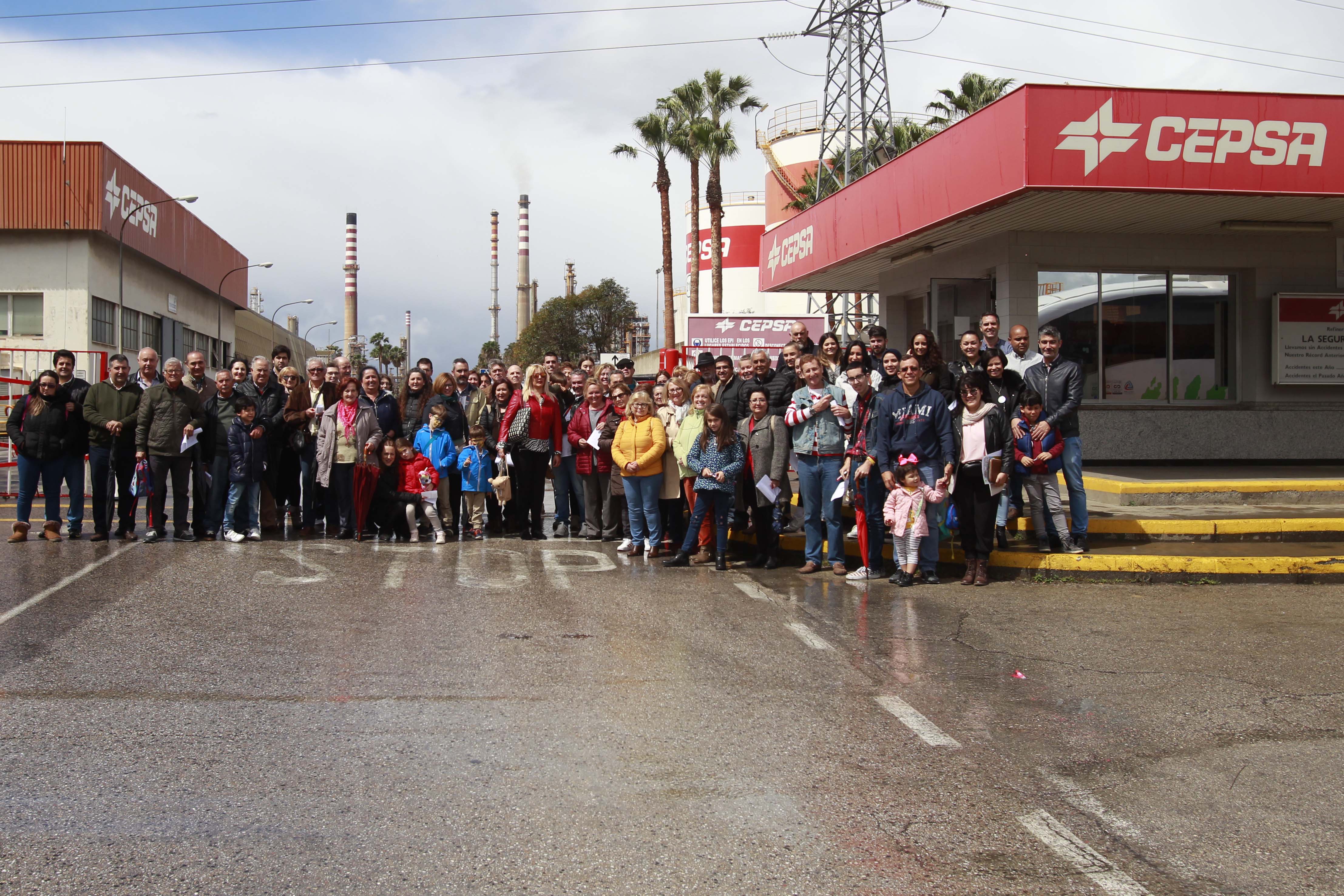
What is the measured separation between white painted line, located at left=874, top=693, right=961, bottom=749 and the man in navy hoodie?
3.44m

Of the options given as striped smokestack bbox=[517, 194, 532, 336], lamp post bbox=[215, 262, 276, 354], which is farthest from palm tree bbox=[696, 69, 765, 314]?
striped smokestack bbox=[517, 194, 532, 336]

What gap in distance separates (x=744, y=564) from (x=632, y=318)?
6470 cm

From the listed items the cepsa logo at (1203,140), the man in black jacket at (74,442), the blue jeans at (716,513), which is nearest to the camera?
the blue jeans at (716,513)

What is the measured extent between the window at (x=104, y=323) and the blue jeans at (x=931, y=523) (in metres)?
34.2

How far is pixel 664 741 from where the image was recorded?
5.05 m

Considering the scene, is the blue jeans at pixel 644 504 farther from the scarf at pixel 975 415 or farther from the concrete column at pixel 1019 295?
the concrete column at pixel 1019 295

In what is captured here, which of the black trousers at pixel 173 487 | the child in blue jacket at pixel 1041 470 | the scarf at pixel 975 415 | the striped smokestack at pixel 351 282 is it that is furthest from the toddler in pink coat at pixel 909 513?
the striped smokestack at pixel 351 282

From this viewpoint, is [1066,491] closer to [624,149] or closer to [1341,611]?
[1341,611]

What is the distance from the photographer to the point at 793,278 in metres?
20.1

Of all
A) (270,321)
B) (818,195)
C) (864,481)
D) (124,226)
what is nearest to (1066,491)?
(864,481)

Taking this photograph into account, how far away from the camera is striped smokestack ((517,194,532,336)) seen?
Answer: 327ft

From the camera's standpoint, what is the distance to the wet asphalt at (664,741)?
374 cm

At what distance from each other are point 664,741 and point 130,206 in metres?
39.6

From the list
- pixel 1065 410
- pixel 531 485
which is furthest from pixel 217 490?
pixel 1065 410
